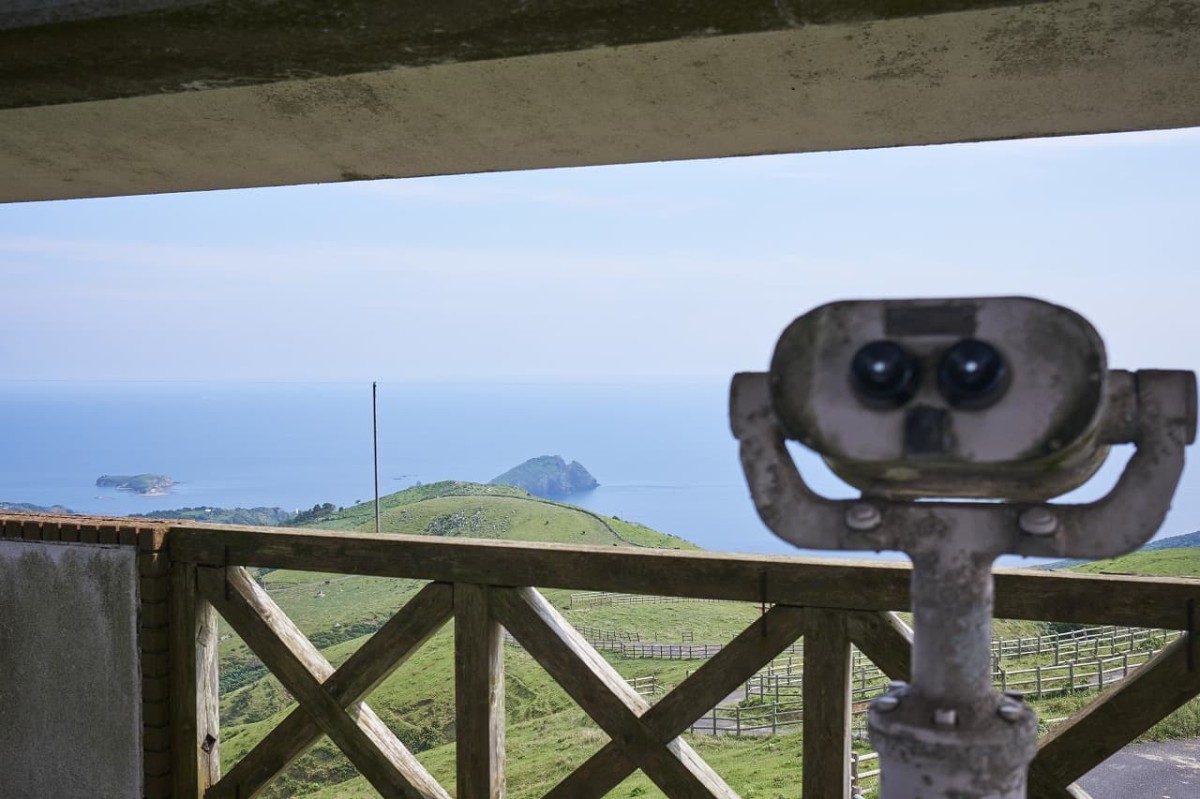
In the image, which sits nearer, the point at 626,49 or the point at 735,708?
the point at 626,49

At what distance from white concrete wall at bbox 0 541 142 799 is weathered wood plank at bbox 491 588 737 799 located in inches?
46.8

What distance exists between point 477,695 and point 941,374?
5.81ft

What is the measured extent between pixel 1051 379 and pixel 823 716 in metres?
1.42

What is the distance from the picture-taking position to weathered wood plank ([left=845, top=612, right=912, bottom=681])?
6.91 feet

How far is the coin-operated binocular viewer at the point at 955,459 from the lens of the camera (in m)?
0.97

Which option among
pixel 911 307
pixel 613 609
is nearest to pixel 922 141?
pixel 911 307

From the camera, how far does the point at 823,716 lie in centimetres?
221

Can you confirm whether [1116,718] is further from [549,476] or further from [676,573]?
[549,476]

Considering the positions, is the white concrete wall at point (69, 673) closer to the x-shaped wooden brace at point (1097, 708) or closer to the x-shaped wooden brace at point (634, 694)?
the x-shaped wooden brace at point (634, 694)

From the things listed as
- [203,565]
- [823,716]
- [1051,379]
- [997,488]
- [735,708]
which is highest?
[1051,379]

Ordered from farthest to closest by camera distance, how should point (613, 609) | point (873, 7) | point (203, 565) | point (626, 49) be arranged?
1. point (613, 609)
2. point (203, 565)
3. point (626, 49)
4. point (873, 7)

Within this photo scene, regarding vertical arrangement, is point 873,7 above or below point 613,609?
above

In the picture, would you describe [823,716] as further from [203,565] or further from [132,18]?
[132,18]

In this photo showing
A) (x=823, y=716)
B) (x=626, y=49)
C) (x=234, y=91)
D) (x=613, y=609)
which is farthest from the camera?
(x=613, y=609)
